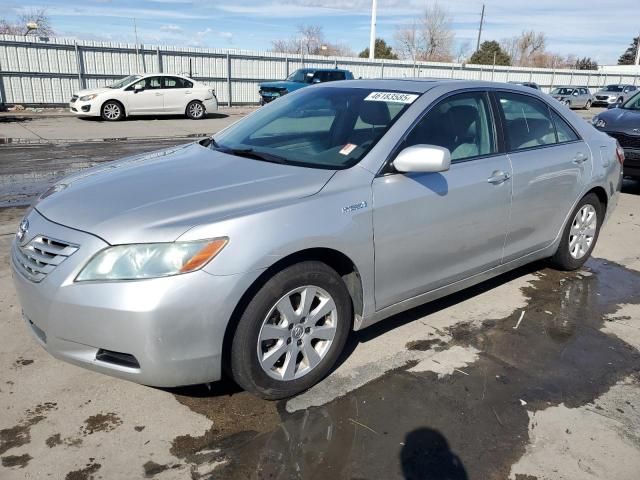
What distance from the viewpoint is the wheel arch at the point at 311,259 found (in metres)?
2.66

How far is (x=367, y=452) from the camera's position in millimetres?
2598

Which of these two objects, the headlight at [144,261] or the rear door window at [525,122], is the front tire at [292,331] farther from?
the rear door window at [525,122]

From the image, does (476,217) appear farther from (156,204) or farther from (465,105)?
(156,204)

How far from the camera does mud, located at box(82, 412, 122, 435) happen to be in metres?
2.72

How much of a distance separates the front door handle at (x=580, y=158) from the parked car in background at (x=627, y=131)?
4.43 m

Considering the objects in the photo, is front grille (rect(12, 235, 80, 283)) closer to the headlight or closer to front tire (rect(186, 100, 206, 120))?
the headlight

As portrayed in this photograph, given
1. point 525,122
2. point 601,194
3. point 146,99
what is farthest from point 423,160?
point 146,99

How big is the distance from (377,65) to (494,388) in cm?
3018

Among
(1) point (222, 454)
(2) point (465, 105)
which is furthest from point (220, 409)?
(2) point (465, 105)

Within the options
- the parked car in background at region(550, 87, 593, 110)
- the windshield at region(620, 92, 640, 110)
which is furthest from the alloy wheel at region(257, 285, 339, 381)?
the parked car in background at region(550, 87, 593, 110)

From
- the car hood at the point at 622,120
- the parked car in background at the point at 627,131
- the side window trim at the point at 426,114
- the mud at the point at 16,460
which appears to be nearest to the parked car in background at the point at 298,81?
the car hood at the point at 622,120

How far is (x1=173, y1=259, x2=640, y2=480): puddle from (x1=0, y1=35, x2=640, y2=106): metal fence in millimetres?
19194

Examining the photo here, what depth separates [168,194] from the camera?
282 cm

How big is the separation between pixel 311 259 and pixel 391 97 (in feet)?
4.53
